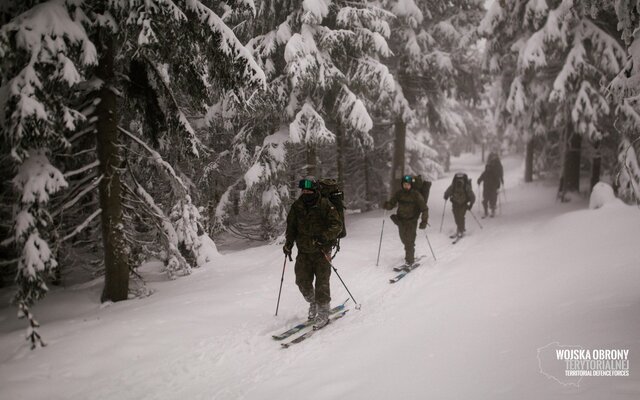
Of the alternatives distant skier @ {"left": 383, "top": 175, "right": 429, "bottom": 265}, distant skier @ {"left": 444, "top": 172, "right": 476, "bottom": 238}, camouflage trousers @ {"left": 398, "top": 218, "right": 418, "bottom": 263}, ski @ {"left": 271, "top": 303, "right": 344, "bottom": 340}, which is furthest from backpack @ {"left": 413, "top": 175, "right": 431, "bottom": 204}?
ski @ {"left": 271, "top": 303, "right": 344, "bottom": 340}

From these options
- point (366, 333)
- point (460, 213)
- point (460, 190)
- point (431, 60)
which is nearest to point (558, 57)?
point (431, 60)

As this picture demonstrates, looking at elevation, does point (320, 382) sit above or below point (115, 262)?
below

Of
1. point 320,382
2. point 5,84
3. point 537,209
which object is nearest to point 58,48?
point 5,84

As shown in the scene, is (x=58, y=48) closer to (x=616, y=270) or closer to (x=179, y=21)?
(x=179, y=21)

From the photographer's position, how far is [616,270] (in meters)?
6.66

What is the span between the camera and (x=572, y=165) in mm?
15953

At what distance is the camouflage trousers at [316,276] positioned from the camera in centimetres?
652

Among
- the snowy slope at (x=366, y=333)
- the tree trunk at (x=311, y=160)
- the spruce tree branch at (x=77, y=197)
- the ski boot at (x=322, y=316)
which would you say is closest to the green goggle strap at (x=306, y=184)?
the ski boot at (x=322, y=316)

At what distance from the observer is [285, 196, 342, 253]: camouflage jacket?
6418 mm

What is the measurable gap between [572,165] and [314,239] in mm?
14281

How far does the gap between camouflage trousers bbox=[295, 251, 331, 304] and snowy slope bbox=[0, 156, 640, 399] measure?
545 mm

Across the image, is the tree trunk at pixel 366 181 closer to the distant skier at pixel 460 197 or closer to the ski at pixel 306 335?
the distant skier at pixel 460 197

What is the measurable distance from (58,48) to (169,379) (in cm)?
467

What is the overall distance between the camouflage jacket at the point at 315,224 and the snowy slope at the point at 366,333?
139cm
